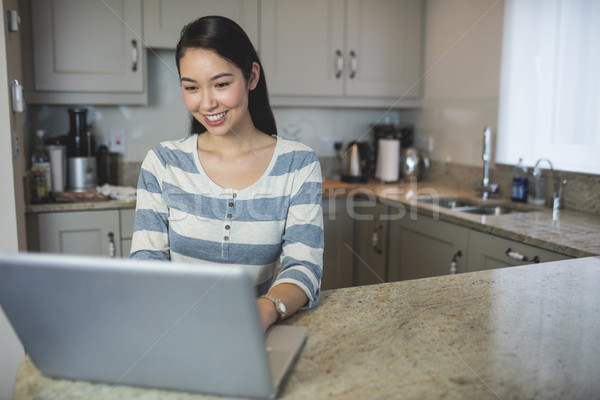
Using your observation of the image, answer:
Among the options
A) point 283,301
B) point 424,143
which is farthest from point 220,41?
point 424,143

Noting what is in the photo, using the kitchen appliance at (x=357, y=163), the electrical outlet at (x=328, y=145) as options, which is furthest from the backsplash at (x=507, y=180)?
the electrical outlet at (x=328, y=145)

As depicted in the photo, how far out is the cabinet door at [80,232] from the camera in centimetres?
234

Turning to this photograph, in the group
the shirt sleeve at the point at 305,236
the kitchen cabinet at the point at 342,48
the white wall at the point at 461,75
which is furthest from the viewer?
the kitchen cabinet at the point at 342,48

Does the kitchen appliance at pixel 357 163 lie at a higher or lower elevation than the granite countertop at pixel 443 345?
higher

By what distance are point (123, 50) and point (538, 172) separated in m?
2.03

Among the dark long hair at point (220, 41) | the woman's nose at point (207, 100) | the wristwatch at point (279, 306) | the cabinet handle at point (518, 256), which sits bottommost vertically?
the cabinet handle at point (518, 256)

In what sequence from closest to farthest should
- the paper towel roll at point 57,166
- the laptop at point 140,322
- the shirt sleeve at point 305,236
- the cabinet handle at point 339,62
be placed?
the laptop at point 140,322 → the shirt sleeve at point 305,236 → the paper towel roll at point 57,166 → the cabinet handle at point 339,62

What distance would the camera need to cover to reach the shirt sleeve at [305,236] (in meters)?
1.04

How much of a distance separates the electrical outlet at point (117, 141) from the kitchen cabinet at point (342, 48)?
0.85m

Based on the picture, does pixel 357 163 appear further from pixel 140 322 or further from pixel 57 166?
pixel 140 322

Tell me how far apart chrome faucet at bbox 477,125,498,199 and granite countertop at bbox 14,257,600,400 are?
152cm

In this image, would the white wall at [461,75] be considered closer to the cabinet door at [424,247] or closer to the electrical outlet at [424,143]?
the electrical outlet at [424,143]

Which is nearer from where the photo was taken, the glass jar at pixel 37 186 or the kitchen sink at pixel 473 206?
the glass jar at pixel 37 186

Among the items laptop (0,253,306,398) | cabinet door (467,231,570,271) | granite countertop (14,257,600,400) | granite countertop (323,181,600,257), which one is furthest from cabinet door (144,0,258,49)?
laptop (0,253,306,398)
